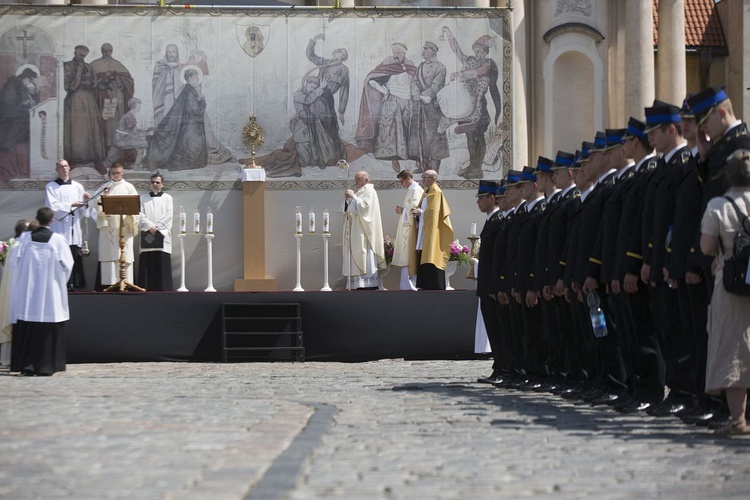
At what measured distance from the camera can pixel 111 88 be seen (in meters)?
22.8

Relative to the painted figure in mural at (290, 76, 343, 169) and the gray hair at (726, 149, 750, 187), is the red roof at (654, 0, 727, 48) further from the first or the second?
the gray hair at (726, 149, 750, 187)

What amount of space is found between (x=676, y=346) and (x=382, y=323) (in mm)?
9949

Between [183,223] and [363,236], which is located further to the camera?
[183,223]

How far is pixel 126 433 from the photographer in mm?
7836

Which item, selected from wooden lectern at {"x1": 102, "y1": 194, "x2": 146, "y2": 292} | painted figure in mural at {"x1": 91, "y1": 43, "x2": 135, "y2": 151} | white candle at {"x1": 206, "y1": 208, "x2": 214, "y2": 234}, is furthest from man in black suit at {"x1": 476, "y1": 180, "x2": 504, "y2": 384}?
painted figure in mural at {"x1": 91, "y1": 43, "x2": 135, "y2": 151}

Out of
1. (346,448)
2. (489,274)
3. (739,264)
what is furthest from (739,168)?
(489,274)

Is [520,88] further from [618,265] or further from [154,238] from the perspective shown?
[618,265]

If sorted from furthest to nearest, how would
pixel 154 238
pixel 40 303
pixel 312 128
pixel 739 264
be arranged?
pixel 312 128 → pixel 154 238 → pixel 40 303 → pixel 739 264

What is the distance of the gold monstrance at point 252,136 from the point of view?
23.0m

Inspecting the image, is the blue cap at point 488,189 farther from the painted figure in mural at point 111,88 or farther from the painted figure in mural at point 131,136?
the painted figure in mural at point 111,88

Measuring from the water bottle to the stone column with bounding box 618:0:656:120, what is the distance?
18954mm

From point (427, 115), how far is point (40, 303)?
365 inches

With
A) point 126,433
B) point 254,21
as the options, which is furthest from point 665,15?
point 126,433

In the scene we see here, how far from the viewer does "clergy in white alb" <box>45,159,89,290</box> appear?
21859 mm
